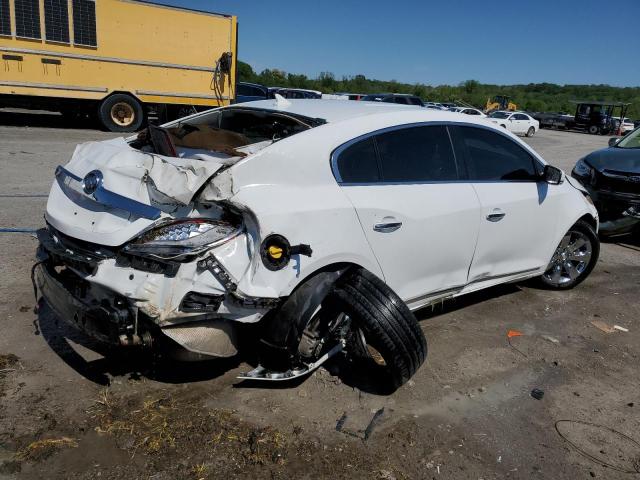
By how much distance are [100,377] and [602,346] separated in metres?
3.56

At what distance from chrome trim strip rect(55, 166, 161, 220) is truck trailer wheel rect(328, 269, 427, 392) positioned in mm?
1085

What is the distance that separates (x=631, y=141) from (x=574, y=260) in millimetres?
3438

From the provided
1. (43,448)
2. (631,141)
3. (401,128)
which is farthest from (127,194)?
(631,141)

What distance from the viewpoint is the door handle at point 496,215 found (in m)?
3.89

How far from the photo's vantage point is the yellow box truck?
12.8 m

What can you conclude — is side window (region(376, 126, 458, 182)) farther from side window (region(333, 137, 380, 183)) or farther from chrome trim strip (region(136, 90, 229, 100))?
chrome trim strip (region(136, 90, 229, 100))

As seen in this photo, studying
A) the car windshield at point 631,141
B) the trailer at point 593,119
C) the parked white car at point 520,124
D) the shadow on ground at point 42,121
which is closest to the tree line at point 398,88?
the trailer at point 593,119

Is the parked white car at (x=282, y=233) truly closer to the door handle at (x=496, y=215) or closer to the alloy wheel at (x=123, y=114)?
the door handle at (x=496, y=215)

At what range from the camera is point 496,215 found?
3.94 metres

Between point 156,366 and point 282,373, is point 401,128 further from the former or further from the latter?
point 156,366

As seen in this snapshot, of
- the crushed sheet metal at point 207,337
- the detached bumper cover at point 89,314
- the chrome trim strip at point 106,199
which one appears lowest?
the crushed sheet metal at point 207,337

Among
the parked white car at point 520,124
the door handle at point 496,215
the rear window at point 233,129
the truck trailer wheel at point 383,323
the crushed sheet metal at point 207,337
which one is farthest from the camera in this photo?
the parked white car at point 520,124

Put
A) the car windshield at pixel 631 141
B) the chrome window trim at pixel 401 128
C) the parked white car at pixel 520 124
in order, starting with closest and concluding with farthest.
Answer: the chrome window trim at pixel 401 128 < the car windshield at pixel 631 141 < the parked white car at pixel 520 124

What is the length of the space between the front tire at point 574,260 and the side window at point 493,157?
40.3 inches
